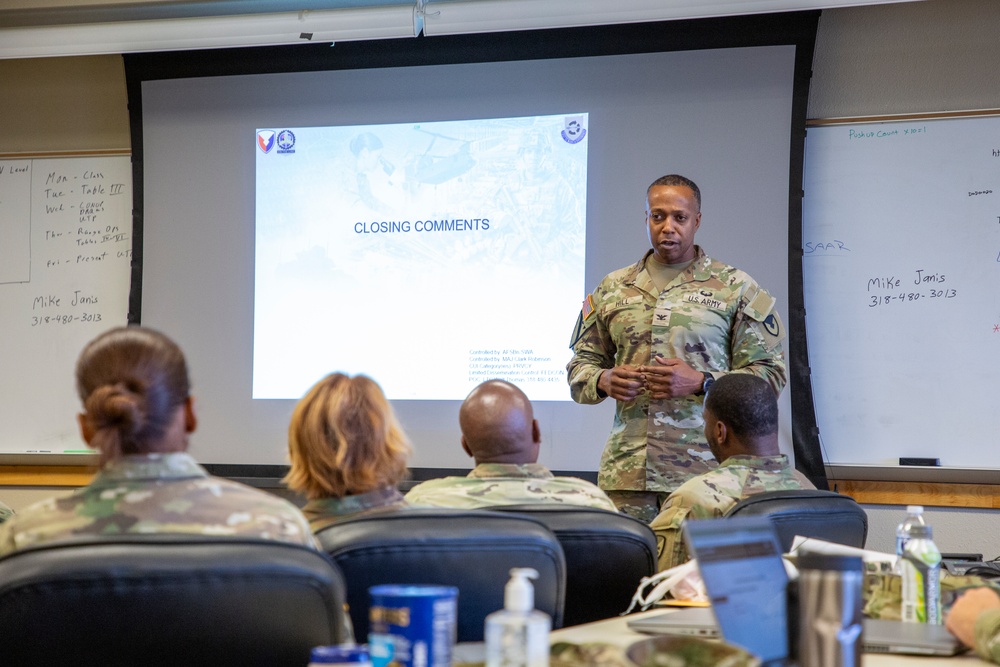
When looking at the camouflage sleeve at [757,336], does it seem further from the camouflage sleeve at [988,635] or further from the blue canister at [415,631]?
the blue canister at [415,631]

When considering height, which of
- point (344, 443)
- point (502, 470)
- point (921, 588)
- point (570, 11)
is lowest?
point (921, 588)

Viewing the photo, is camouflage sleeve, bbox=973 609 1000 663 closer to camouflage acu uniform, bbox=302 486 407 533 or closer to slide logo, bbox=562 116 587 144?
camouflage acu uniform, bbox=302 486 407 533

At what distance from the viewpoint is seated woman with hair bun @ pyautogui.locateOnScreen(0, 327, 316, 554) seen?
4.08ft

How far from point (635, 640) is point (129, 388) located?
77 centimetres

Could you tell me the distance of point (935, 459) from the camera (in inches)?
154

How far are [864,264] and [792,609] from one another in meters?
3.24

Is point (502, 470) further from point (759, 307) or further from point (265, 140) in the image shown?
point (265, 140)

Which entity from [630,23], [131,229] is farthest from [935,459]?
[131,229]

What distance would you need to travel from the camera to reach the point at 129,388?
53.7 inches

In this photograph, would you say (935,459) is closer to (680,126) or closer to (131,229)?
(680,126)

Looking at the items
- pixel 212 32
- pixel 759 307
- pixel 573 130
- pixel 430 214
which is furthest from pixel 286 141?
pixel 759 307

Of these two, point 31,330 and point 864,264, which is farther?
point 31,330

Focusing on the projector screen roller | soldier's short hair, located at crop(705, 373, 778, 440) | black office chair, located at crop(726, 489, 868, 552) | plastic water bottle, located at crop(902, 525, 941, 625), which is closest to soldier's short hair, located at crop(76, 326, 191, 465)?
black office chair, located at crop(726, 489, 868, 552)

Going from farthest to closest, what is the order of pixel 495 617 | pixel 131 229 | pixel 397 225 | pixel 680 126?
pixel 131 229, pixel 397 225, pixel 680 126, pixel 495 617
